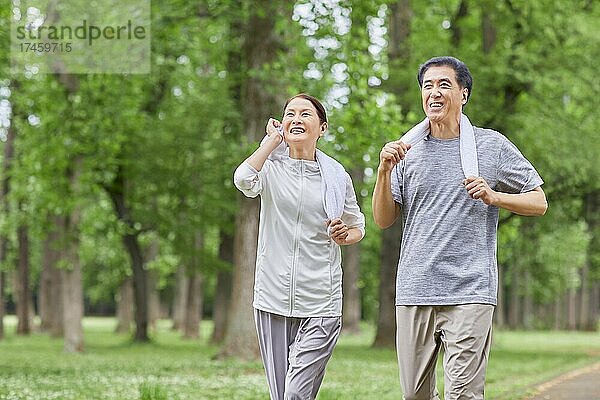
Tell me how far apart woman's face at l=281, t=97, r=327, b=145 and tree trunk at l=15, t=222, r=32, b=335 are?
97.9 ft

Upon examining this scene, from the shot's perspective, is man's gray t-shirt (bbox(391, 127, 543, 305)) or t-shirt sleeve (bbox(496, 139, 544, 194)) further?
t-shirt sleeve (bbox(496, 139, 544, 194))

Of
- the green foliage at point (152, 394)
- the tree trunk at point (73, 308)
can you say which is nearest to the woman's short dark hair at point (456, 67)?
the green foliage at point (152, 394)

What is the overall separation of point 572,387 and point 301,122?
31.0 feet

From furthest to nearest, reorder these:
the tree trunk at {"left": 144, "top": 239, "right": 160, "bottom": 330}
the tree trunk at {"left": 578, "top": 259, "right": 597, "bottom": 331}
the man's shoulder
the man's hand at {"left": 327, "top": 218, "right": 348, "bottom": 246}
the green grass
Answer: the tree trunk at {"left": 578, "top": 259, "right": 597, "bottom": 331} < the tree trunk at {"left": 144, "top": 239, "right": 160, "bottom": 330} < the green grass < the man's hand at {"left": 327, "top": 218, "right": 348, "bottom": 246} < the man's shoulder

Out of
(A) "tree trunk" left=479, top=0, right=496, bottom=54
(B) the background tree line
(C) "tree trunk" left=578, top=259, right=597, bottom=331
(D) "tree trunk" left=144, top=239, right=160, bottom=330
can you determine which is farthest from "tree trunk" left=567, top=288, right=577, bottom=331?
(A) "tree trunk" left=479, top=0, right=496, bottom=54

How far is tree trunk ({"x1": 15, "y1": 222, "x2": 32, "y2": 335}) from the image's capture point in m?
36.3

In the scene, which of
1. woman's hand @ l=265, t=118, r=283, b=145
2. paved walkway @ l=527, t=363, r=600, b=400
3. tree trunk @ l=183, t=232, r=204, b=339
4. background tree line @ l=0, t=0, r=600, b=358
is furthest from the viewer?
tree trunk @ l=183, t=232, r=204, b=339

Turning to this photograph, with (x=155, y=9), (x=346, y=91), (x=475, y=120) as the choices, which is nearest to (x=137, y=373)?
(x=155, y=9)

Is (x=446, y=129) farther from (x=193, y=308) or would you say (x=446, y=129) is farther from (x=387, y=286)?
(x=193, y=308)

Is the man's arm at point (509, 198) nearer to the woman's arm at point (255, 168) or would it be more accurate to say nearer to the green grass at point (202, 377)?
the woman's arm at point (255, 168)

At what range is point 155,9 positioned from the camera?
1942cm

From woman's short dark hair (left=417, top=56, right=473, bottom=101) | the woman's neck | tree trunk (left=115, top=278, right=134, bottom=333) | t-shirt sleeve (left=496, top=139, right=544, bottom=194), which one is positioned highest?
woman's short dark hair (left=417, top=56, right=473, bottom=101)

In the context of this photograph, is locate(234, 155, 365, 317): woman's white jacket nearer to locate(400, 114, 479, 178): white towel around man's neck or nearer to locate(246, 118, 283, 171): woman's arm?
locate(246, 118, 283, 171): woman's arm

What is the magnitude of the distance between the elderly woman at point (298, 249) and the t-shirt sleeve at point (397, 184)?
0.43 m
